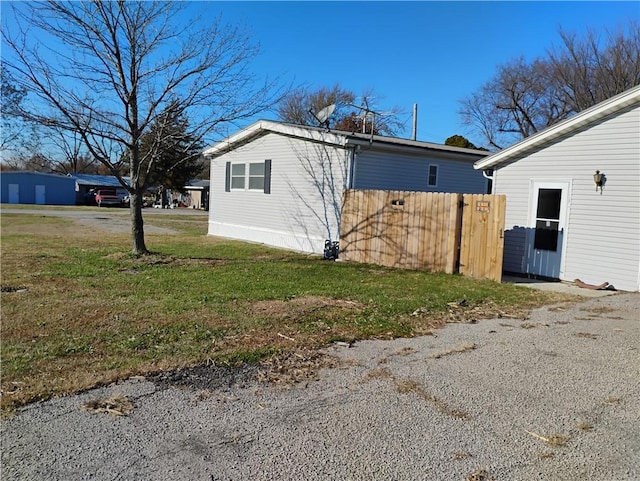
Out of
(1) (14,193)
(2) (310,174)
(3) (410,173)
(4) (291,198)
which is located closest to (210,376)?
(2) (310,174)

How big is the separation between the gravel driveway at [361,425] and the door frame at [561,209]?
5450 mm

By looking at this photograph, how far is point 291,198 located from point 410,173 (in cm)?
356

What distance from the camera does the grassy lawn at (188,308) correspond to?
4.41 metres

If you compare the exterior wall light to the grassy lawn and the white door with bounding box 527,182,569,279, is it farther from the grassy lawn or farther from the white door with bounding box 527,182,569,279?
the grassy lawn

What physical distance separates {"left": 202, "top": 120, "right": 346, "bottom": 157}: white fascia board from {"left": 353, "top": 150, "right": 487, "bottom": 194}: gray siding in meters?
0.90

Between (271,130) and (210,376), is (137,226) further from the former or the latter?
(210,376)

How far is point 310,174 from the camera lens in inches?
538

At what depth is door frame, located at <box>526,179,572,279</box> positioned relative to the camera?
32.2 feet

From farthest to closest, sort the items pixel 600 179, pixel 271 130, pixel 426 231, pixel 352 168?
→ 1. pixel 271 130
2. pixel 352 168
3. pixel 426 231
4. pixel 600 179

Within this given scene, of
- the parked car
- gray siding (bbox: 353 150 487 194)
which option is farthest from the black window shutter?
the parked car

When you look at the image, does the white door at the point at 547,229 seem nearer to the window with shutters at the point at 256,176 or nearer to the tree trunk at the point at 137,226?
the window with shutters at the point at 256,176

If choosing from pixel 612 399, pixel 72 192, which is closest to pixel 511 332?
pixel 612 399

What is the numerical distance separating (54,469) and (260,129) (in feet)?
43.5

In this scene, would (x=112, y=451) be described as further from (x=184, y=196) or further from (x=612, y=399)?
(x=184, y=196)
